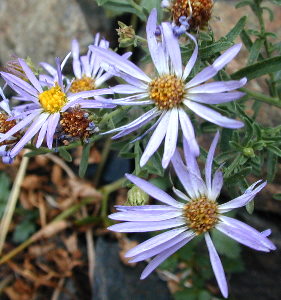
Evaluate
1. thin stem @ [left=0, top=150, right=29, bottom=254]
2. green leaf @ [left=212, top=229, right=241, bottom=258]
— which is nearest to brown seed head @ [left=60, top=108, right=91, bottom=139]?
green leaf @ [left=212, top=229, right=241, bottom=258]

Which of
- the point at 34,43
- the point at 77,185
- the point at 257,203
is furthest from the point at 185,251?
the point at 34,43

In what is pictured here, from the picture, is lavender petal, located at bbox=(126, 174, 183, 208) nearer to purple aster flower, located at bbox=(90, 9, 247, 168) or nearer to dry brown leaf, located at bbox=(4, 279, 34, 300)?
purple aster flower, located at bbox=(90, 9, 247, 168)

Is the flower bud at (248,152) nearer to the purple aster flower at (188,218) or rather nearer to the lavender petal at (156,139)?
the purple aster flower at (188,218)

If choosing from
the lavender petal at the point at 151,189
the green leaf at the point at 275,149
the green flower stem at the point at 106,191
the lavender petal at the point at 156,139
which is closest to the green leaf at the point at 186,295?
the green flower stem at the point at 106,191

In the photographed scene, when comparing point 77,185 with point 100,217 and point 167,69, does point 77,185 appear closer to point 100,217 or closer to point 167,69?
point 100,217

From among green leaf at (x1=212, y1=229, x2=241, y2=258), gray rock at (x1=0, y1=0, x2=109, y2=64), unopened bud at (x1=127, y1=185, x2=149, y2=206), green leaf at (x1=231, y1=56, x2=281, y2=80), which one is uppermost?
gray rock at (x1=0, y1=0, x2=109, y2=64)
